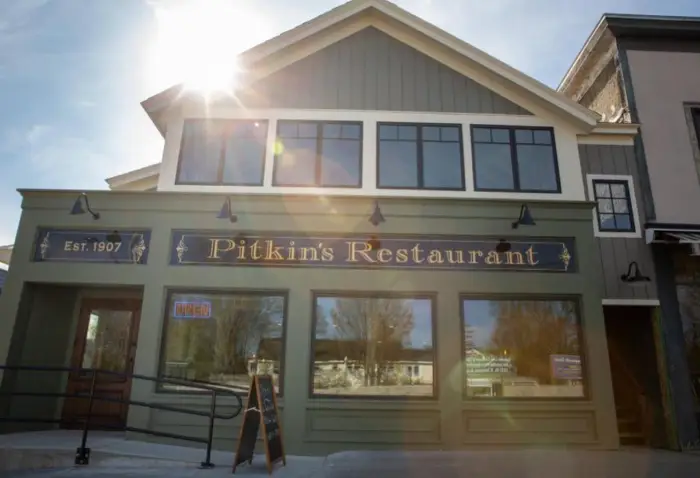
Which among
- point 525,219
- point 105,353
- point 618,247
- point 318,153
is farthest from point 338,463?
point 618,247

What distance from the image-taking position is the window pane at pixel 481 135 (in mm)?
10208

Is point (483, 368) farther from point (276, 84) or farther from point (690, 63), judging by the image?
point (690, 63)

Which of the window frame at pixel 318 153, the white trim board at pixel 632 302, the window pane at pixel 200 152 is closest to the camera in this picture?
the window frame at pixel 318 153

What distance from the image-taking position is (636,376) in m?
10.4

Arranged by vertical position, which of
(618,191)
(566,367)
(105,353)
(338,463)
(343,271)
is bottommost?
(338,463)

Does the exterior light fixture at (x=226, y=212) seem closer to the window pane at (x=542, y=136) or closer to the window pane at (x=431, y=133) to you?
the window pane at (x=431, y=133)

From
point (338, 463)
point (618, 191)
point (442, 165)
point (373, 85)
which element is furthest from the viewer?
point (618, 191)

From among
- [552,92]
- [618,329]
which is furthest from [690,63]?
[618,329]

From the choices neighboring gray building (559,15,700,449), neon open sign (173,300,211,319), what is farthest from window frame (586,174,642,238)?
neon open sign (173,300,211,319)

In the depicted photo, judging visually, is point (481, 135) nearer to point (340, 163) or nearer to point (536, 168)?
point (536, 168)

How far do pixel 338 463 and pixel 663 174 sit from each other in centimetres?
939

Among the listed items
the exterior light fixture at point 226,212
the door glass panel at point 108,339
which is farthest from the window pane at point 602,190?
the door glass panel at point 108,339

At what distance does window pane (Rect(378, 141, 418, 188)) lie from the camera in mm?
9820

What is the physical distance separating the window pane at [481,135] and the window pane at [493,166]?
0.12 m
